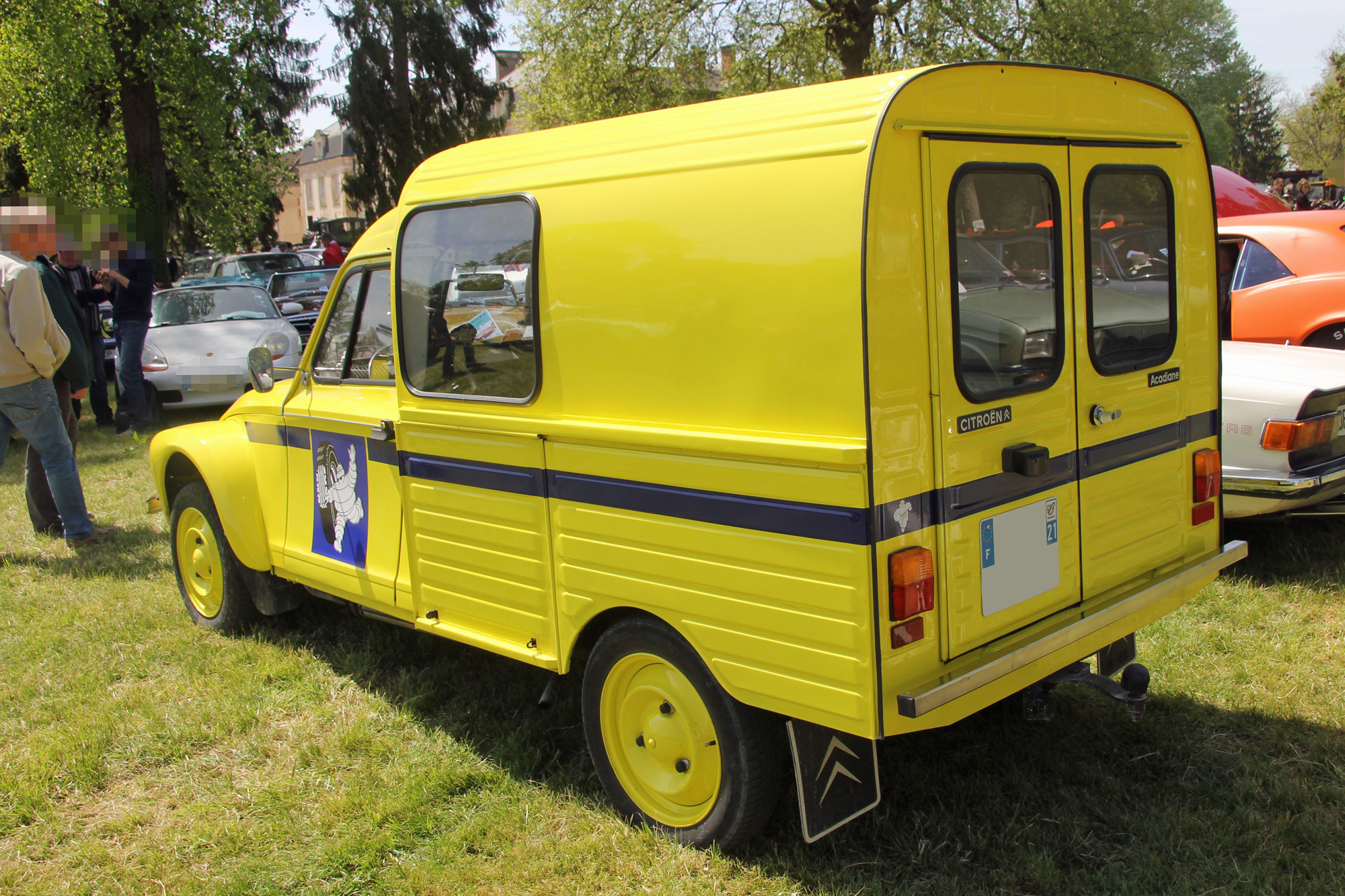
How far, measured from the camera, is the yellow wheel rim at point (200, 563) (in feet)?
16.8

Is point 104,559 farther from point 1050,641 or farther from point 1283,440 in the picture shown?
point 1283,440

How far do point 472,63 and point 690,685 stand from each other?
3257cm

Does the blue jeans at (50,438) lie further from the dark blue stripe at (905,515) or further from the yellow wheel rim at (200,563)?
the dark blue stripe at (905,515)

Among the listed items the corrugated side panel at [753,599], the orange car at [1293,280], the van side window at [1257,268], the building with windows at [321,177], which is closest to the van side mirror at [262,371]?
the corrugated side panel at [753,599]

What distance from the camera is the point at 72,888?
320 centimetres

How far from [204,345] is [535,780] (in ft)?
30.9

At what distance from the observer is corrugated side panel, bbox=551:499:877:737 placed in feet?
8.26

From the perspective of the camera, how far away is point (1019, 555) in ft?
9.53

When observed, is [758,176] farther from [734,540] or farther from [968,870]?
[968,870]

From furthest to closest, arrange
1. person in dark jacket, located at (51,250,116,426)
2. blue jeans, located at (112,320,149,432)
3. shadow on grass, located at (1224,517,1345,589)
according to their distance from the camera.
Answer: blue jeans, located at (112,320,149,432), person in dark jacket, located at (51,250,116,426), shadow on grass, located at (1224,517,1345,589)

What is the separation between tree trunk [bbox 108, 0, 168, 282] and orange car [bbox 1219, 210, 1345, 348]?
56.3 feet

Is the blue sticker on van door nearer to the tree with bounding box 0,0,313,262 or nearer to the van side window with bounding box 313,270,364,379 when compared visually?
the van side window with bounding box 313,270,364,379

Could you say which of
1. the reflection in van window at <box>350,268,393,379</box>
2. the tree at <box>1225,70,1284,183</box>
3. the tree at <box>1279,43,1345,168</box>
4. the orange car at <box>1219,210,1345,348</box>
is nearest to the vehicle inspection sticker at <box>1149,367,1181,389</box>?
the reflection in van window at <box>350,268,393,379</box>

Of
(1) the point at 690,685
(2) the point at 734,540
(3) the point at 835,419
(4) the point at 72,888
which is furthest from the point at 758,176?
(4) the point at 72,888
